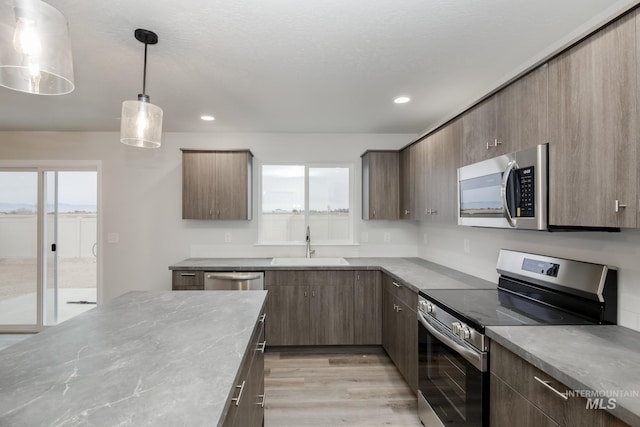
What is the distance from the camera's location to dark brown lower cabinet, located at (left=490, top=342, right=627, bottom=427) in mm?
957

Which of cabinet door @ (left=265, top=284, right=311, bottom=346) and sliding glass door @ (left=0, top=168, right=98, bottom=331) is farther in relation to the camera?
sliding glass door @ (left=0, top=168, right=98, bottom=331)

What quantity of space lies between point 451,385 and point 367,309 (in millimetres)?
1512

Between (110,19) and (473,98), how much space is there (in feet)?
9.04

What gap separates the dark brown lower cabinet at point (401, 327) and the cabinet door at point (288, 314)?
825 mm

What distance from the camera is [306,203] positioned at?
155 inches

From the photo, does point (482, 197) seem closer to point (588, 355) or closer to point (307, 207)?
point (588, 355)

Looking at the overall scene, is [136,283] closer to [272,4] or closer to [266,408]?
[266,408]

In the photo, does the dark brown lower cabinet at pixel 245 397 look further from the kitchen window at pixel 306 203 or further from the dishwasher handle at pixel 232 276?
the kitchen window at pixel 306 203

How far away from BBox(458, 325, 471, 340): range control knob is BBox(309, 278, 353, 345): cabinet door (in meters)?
1.69

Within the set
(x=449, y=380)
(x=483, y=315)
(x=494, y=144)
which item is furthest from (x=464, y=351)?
(x=494, y=144)

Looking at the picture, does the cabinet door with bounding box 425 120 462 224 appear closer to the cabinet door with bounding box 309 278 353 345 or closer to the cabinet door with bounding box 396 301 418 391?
the cabinet door with bounding box 396 301 418 391

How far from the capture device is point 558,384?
1049 millimetres

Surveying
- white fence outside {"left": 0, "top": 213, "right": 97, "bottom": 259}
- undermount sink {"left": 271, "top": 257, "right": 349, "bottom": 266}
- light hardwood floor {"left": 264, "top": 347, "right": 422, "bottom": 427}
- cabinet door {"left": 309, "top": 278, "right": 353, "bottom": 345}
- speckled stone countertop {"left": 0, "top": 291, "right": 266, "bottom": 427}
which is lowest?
light hardwood floor {"left": 264, "top": 347, "right": 422, "bottom": 427}

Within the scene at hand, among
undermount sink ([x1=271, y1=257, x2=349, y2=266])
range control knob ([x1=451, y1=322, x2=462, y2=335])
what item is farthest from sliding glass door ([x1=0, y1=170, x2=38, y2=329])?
range control knob ([x1=451, y1=322, x2=462, y2=335])
